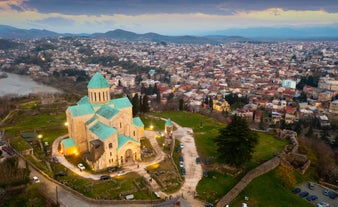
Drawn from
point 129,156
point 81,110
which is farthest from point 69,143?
point 129,156

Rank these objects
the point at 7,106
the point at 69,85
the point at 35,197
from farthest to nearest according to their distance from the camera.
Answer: the point at 69,85 → the point at 7,106 → the point at 35,197

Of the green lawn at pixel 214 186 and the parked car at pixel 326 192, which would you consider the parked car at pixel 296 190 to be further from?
Answer: the green lawn at pixel 214 186

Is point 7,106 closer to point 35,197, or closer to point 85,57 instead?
point 35,197

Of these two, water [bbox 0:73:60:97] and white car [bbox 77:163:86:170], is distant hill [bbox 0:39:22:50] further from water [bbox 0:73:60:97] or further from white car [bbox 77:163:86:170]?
white car [bbox 77:163:86:170]

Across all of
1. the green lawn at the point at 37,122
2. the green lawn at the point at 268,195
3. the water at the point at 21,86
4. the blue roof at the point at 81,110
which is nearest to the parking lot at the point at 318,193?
the green lawn at the point at 268,195

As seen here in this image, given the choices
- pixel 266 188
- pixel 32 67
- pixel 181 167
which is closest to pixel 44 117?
pixel 181 167

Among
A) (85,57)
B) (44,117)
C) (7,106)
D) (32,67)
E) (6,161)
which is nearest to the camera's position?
(6,161)

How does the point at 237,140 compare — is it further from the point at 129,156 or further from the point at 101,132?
the point at 101,132

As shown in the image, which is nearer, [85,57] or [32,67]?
[32,67]
